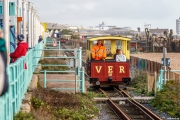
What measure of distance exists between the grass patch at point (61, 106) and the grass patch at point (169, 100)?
96.3 inches

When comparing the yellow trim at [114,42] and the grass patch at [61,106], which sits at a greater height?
the yellow trim at [114,42]

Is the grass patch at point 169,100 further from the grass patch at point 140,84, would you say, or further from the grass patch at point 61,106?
the grass patch at point 140,84

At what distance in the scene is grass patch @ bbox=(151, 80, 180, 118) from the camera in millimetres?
15023

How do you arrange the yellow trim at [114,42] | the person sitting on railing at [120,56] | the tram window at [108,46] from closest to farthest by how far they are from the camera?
1. the person sitting on railing at [120,56]
2. the yellow trim at [114,42]
3. the tram window at [108,46]

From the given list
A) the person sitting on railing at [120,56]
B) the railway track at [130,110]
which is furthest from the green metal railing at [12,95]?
the person sitting on railing at [120,56]

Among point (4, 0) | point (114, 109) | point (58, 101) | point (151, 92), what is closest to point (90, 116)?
point (58, 101)

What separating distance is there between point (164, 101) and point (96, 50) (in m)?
6.62

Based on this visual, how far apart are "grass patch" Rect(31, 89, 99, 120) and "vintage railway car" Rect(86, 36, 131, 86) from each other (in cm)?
678

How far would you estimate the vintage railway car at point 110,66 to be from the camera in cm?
2214

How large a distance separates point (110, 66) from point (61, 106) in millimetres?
8793

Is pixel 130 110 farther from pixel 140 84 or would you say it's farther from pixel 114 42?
pixel 140 84

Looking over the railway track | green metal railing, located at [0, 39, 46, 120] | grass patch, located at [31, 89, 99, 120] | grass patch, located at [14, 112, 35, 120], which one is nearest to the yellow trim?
the railway track

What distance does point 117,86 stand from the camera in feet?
78.5

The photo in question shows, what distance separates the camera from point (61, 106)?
1360 centimetres
